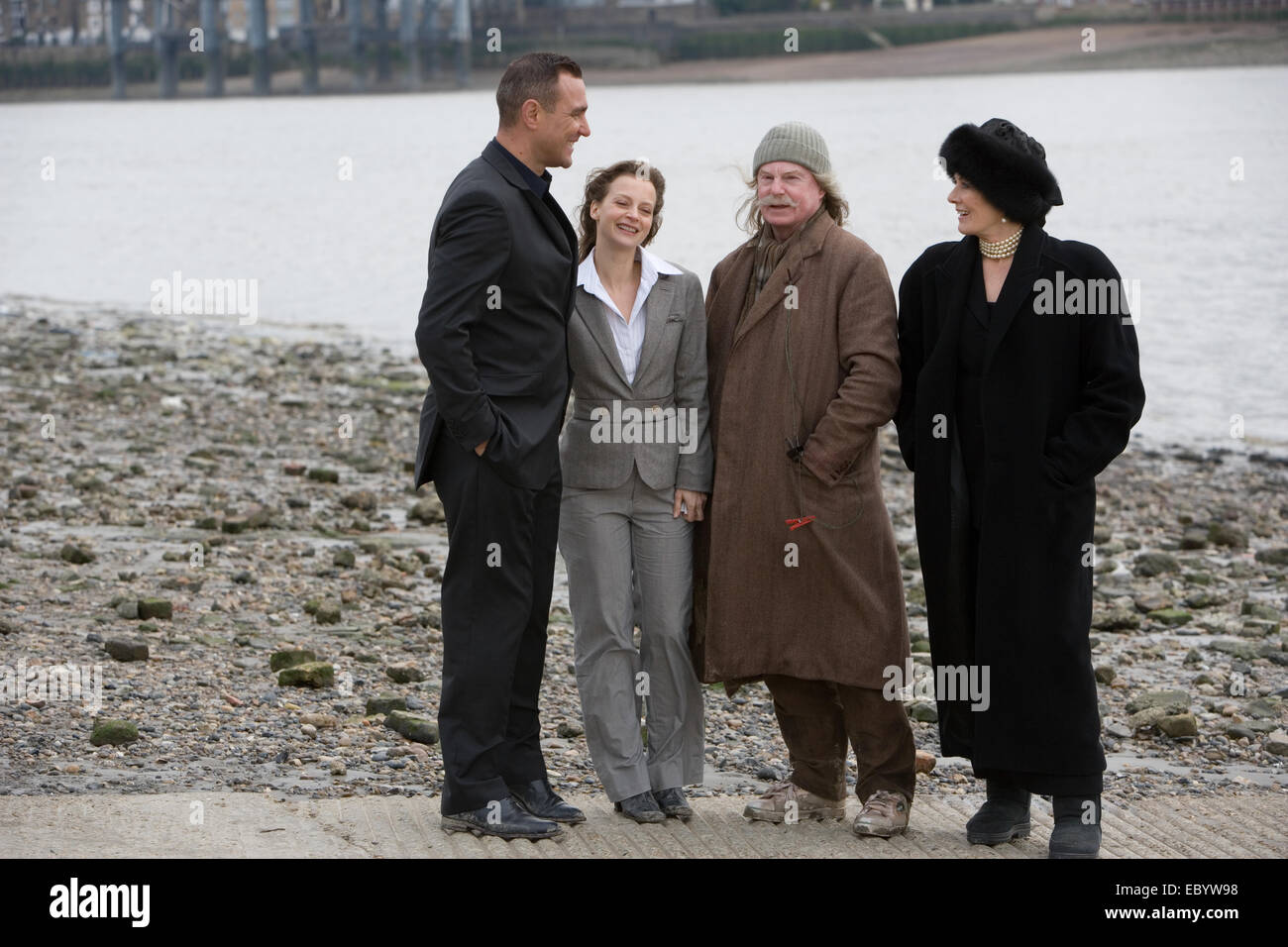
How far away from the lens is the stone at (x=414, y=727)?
18.3 ft

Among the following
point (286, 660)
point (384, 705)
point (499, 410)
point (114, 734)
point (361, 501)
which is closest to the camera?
point (499, 410)

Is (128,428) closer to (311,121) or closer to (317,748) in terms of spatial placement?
(317,748)

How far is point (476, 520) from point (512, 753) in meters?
0.71

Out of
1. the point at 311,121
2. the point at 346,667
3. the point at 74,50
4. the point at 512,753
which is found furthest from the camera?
the point at 74,50

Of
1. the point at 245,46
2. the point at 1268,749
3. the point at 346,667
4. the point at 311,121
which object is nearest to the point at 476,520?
the point at 346,667

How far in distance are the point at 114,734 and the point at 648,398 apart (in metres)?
2.15

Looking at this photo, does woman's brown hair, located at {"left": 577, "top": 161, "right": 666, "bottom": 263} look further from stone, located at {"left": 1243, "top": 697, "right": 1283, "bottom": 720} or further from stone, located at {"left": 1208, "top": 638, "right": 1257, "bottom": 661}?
stone, located at {"left": 1208, "top": 638, "right": 1257, "bottom": 661}

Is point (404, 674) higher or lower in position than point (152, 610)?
lower

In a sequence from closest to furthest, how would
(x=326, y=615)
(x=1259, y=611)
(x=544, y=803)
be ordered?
(x=544, y=803) < (x=326, y=615) < (x=1259, y=611)

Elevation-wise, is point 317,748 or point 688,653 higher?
point 688,653

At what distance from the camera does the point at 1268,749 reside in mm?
5898

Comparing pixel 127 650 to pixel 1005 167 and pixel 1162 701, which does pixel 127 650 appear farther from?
pixel 1162 701

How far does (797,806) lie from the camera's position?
4.54 meters

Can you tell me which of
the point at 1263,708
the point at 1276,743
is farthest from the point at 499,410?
the point at 1263,708
